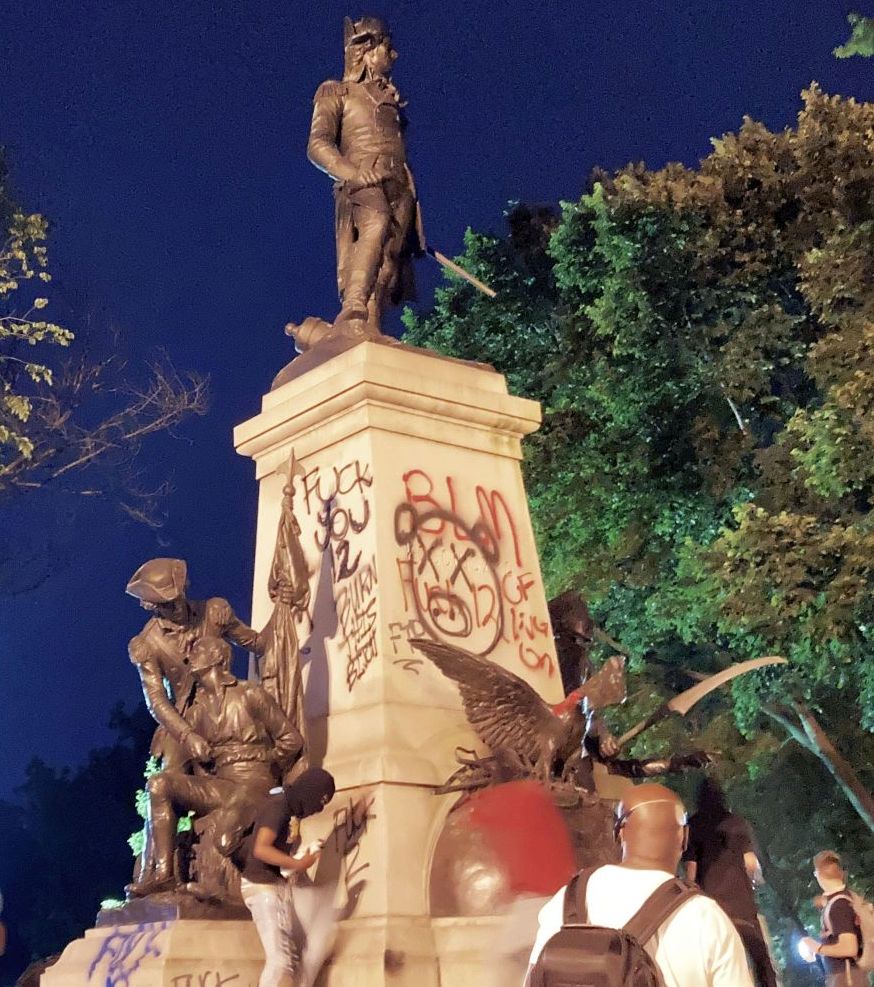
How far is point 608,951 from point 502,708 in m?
4.71

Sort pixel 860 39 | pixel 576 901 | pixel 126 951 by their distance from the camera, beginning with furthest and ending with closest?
pixel 860 39, pixel 126 951, pixel 576 901

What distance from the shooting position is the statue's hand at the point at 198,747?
7973mm

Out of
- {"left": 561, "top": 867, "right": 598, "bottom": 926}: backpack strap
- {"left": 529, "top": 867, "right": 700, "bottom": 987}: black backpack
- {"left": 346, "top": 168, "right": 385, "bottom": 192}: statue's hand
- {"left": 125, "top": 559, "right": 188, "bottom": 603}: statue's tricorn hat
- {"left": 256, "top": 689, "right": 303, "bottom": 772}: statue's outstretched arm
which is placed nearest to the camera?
{"left": 529, "top": 867, "right": 700, "bottom": 987}: black backpack

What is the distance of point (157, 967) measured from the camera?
7.22m

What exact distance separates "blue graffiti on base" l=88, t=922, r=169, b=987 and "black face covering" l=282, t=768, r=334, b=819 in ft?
3.02

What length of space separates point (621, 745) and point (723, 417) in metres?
11.4

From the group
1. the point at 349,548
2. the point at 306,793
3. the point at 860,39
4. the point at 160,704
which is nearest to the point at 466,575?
the point at 349,548

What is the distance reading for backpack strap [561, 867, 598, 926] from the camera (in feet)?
12.3

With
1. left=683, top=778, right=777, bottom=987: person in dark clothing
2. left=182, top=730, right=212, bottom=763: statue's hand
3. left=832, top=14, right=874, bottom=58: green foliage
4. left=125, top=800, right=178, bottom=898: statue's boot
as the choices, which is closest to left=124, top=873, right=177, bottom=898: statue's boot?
left=125, top=800, right=178, bottom=898: statue's boot

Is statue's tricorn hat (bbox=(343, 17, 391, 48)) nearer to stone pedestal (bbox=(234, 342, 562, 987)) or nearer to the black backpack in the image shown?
stone pedestal (bbox=(234, 342, 562, 987))

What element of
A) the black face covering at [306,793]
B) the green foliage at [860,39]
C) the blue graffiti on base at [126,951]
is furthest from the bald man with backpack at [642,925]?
the green foliage at [860,39]

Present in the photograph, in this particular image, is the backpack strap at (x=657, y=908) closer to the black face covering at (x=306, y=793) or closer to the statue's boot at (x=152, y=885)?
the black face covering at (x=306, y=793)

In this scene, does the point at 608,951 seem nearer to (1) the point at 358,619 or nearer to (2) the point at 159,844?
(2) the point at 159,844

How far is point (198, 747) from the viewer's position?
26.2ft
